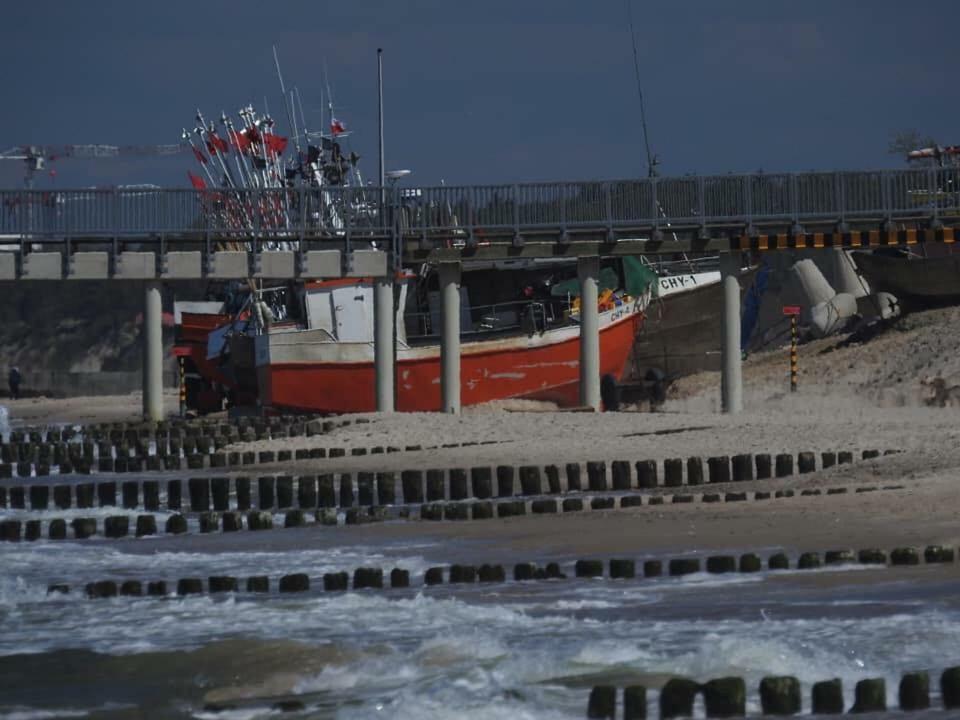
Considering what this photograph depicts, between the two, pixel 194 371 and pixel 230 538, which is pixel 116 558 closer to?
pixel 230 538

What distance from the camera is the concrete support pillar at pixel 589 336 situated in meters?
35.5

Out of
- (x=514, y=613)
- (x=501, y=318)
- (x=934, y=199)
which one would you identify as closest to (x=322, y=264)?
(x=501, y=318)

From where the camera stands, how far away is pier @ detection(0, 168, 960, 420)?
3516 cm

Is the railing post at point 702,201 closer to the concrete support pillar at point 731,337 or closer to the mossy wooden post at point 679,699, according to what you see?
the concrete support pillar at point 731,337

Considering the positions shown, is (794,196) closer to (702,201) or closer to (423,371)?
(702,201)

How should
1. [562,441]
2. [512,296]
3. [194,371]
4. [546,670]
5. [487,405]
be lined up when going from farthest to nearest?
[194,371], [512,296], [487,405], [562,441], [546,670]

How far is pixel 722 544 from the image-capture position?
1725 cm

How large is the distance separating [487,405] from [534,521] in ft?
66.2

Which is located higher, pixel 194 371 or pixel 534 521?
pixel 194 371

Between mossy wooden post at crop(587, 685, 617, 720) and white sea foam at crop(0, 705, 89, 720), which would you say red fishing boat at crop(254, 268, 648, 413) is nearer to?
white sea foam at crop(0, 705, 89, 720)

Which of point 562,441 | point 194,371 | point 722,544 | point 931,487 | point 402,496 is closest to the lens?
point 722,544

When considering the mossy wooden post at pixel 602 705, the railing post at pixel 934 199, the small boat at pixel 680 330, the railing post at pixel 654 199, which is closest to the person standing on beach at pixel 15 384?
the small boat at pixel 680 330

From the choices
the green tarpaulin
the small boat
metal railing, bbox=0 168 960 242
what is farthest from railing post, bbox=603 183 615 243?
the small boat

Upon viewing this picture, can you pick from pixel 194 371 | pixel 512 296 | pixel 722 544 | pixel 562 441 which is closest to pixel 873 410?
pixel 562 441
